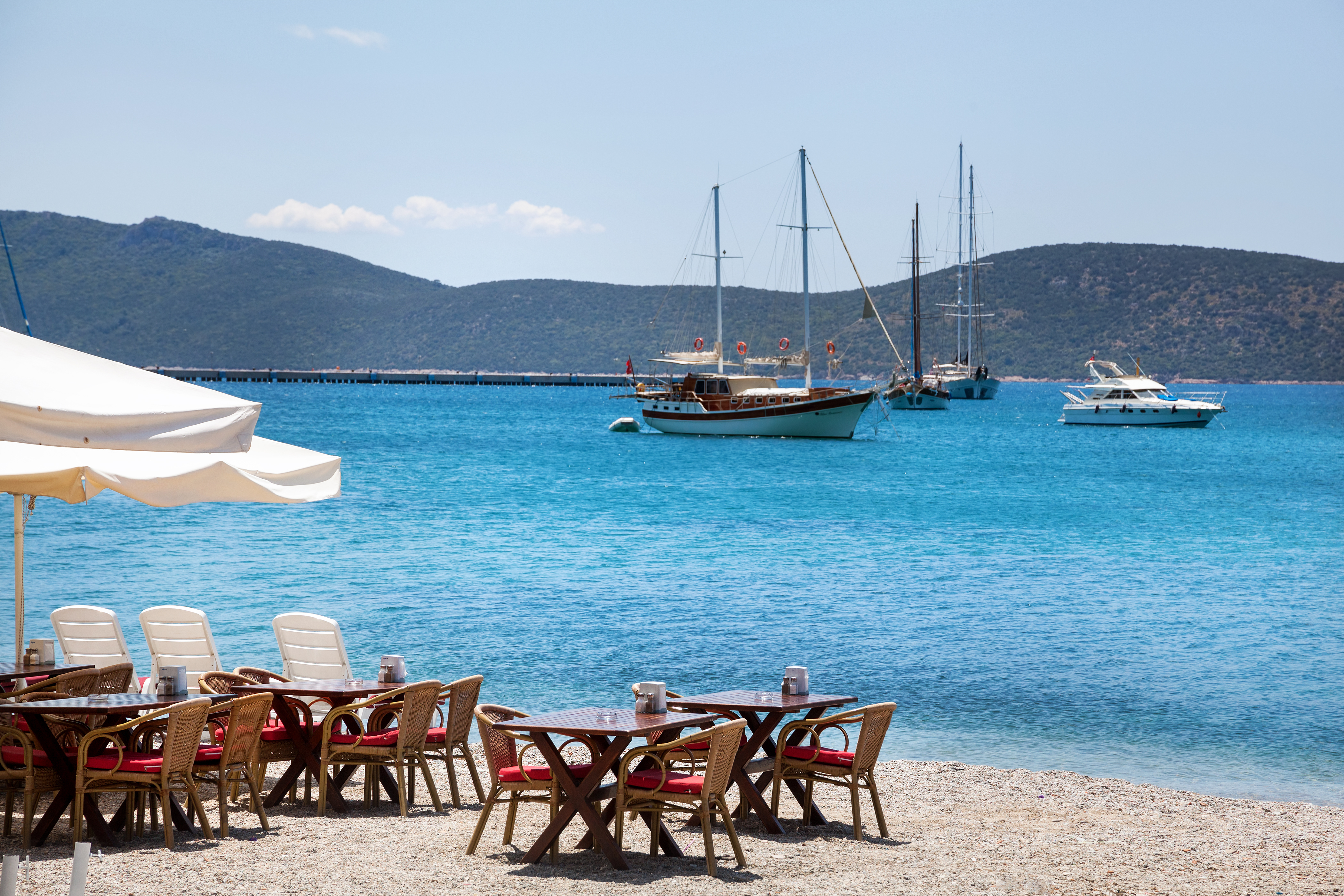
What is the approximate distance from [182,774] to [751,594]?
12.7 meters

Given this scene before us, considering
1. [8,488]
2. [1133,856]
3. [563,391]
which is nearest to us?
[8,488]

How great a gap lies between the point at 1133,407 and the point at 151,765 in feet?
252

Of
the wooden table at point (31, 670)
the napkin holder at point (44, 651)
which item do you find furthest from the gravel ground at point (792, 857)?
the napkin holder at point (44, 651)

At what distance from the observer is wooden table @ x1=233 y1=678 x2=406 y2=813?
255 inches

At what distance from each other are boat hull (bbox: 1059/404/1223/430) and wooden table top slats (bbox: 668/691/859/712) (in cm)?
7304

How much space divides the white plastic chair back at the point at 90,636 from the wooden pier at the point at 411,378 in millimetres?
176013

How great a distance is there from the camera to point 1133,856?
6.23 m

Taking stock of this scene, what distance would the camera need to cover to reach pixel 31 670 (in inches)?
275

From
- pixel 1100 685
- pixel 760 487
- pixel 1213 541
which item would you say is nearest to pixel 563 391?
pixel 760 487

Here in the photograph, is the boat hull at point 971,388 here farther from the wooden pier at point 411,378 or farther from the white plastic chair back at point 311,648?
the white plastic chair back at point 311,648

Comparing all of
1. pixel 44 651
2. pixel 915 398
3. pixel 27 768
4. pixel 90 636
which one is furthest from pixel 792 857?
pixel 915 398

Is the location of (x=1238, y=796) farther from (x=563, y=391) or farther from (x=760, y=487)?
(x=563, y=391)

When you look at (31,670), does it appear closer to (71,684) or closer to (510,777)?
(71,684)

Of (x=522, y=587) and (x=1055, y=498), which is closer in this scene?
(x=522, y=587)
